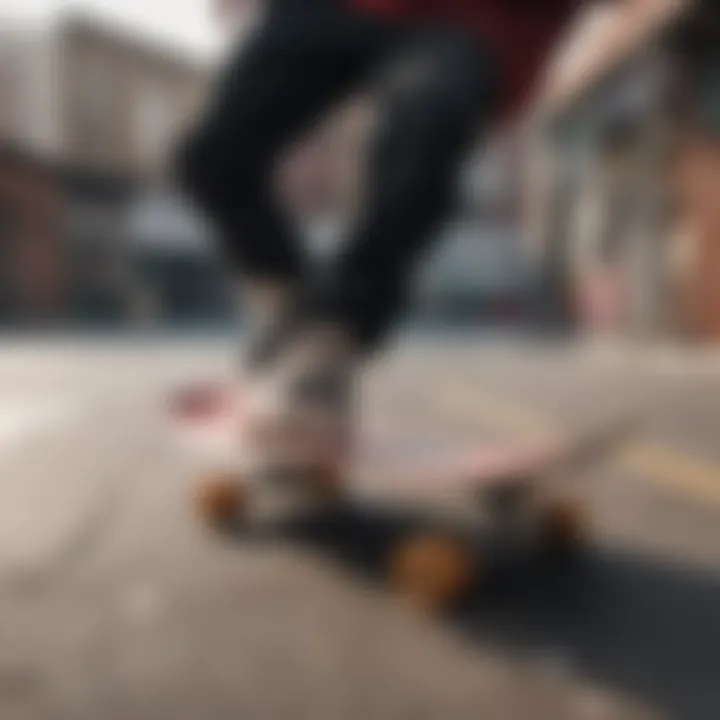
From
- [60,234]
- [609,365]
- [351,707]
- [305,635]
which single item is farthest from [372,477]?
[609,365]

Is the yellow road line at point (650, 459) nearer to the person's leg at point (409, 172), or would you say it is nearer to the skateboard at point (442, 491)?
the skateboard at point (442, 491)

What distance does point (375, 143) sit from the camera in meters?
0.86

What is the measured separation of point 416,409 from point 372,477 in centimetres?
119

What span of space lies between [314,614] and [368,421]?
2.69ft

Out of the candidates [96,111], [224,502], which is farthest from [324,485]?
[96,111]

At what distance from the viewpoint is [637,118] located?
4094 mm

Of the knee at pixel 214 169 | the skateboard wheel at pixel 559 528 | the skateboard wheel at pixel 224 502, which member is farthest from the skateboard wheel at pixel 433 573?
the knee at pixel 214 169

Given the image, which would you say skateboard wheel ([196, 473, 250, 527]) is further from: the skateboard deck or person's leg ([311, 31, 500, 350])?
person's leg ([311, 31, 500, 350])

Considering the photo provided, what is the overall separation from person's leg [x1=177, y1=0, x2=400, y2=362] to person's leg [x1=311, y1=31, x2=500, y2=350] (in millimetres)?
80

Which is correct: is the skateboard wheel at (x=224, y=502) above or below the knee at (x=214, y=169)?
below

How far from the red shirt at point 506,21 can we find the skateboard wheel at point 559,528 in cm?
39

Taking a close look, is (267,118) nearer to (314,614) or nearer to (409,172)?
(409,172)

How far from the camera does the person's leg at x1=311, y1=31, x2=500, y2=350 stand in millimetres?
824

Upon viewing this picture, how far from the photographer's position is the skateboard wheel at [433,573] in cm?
79
